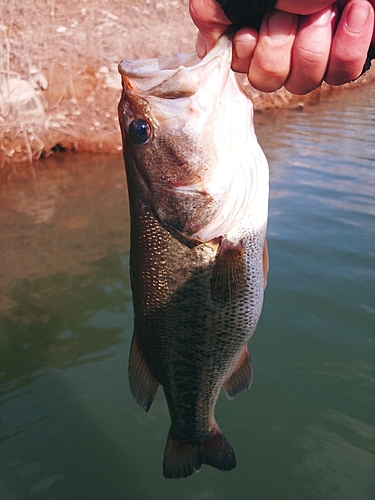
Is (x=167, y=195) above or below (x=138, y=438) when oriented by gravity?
above

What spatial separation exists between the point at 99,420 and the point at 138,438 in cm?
36

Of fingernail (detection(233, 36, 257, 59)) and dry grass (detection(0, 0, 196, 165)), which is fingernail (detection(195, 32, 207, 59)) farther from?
dry grass (detection(0, 0, 196, 165))

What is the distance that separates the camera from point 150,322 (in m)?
2.11

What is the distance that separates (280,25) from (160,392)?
10.2 feet

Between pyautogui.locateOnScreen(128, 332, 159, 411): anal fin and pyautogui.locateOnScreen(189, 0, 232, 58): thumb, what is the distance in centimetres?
125

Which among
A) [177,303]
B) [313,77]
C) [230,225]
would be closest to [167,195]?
[230,225]

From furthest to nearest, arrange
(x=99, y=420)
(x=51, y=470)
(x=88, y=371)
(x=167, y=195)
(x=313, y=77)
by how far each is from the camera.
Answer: (x=88, y=371) → (x=99, y=420) → (x=51, y=470) → (x=167, y=195) → (x=313, y=77)

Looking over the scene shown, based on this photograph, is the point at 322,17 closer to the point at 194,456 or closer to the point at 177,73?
the point at 177,73

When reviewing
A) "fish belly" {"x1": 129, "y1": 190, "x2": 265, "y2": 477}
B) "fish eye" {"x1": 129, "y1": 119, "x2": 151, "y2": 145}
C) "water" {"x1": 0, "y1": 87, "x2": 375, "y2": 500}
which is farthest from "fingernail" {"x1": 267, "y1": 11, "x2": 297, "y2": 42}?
"water" {"x1": 0, "y1": 87, "x2": 375, "y2": 500}

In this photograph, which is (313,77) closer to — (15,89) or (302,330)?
(302,330)

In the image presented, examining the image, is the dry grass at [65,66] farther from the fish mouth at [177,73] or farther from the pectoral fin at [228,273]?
the pectoral fin at [228,273]

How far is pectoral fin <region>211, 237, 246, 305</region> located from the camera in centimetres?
196

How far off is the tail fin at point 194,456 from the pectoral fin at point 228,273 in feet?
2.57

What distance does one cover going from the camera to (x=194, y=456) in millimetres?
2355
